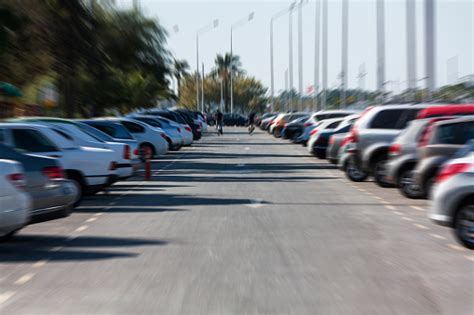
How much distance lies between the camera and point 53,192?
12.7 metres

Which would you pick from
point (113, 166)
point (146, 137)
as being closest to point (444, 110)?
point (113, 166)

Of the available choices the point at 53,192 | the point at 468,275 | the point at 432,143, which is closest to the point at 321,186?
the point at 432,143

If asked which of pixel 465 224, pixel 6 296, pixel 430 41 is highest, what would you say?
pixel 430 41

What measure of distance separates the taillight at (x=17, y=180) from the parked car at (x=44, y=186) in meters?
0.36

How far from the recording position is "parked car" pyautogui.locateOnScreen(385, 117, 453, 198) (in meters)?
18.1

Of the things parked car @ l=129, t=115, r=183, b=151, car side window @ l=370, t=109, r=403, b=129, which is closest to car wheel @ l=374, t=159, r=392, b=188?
car side window @ l=370, t=109, r=403, b=129

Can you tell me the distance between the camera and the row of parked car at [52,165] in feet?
37.2

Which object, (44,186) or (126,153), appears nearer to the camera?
(44,186)

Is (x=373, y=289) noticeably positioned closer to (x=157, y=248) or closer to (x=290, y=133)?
(x=157, y=248)

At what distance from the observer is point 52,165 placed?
12.9 m

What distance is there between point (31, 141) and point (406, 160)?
726cm

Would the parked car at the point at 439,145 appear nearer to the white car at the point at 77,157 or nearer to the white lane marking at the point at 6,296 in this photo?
the white car at the point at 77,157

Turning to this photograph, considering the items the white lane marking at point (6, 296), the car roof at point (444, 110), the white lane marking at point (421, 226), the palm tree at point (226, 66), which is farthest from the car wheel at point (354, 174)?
the palm tree at point (226, 66)

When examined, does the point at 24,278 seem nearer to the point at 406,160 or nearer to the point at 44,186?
the point at 44,186
